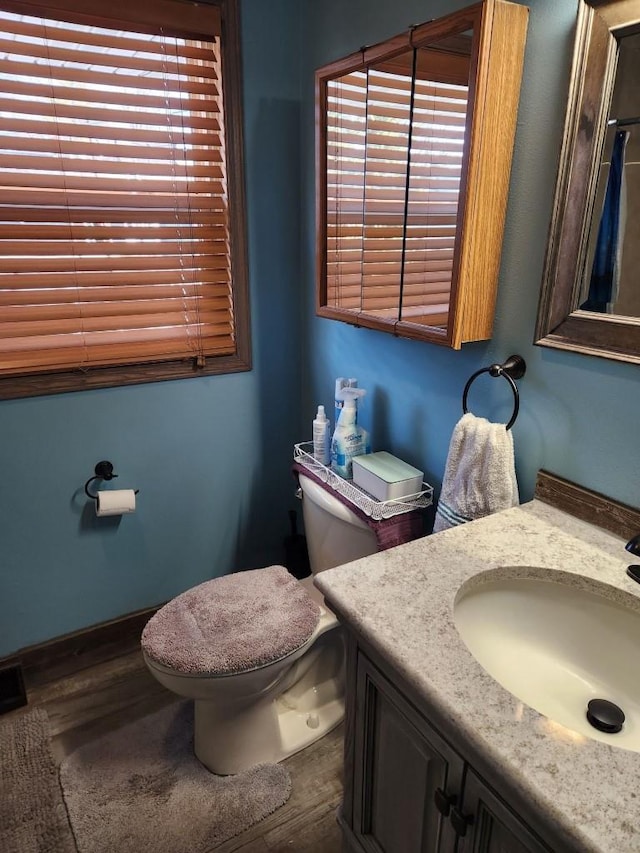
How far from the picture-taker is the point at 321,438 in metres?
1.75

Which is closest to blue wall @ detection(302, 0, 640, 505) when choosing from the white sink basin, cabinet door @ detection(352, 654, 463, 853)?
the white sink basin

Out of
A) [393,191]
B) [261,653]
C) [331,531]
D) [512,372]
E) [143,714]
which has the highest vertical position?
[393,191]

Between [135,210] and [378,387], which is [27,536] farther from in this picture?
[378,387]

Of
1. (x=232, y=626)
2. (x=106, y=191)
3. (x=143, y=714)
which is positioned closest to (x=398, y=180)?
(x=106, y=191)

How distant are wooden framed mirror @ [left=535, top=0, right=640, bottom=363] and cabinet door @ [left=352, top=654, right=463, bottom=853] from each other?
742 millimetres

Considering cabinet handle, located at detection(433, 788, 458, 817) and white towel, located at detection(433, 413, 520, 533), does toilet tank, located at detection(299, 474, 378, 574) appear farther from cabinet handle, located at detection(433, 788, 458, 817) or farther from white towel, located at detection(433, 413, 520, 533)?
cabinet handle, located at detection(433, 788, 458, 817)

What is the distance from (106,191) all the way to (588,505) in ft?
4.90

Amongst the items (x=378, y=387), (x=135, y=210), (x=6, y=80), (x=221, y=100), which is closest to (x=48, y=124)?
(x=6, y=80)

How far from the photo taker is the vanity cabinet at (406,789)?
762mm

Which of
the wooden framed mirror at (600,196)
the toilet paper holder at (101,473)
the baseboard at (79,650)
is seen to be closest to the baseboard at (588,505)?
the wooden framed mirror at (600,196)

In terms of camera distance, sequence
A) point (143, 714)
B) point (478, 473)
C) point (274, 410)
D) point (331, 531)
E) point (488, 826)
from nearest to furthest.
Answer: point (488, 826) < point (478, 473) < point (331, 531) < point (143, 714) < point (274, 410)

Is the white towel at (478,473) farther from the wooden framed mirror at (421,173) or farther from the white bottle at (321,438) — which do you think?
the white bottle at (321,438)

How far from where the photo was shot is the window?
146cm

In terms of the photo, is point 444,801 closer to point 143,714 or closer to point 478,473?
point 478,473
